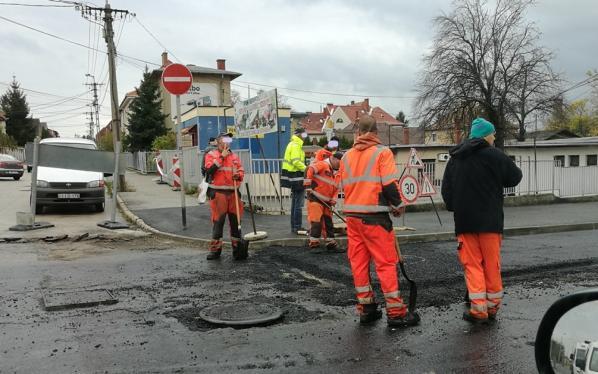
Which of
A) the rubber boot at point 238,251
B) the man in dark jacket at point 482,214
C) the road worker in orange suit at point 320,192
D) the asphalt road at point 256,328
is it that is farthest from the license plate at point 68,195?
the man in dark jacket at point 482,214

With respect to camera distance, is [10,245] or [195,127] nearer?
[10,245]

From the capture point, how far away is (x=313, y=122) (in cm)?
11394

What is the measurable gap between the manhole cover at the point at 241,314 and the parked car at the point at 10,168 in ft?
94.0

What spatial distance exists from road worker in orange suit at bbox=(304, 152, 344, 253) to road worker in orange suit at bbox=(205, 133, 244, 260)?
1.28m

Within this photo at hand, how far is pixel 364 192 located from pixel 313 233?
12.9 feet

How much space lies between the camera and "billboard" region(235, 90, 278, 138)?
516 inches

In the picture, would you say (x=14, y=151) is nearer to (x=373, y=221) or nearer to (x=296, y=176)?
(x=296, y=176)

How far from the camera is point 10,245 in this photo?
9.50 metres

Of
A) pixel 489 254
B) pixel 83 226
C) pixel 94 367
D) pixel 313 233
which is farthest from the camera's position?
pixel 83 226

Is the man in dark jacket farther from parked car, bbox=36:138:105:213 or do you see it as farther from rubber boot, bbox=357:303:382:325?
parked car, bbox=36:138:105:213

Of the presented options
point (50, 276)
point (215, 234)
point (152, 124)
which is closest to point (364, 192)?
point (215, 234)

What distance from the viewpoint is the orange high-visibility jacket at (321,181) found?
353 inches

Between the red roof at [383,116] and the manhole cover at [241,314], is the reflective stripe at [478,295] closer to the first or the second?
the manhole cover at [241,314]

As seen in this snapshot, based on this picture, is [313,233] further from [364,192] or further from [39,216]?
[39,216]
